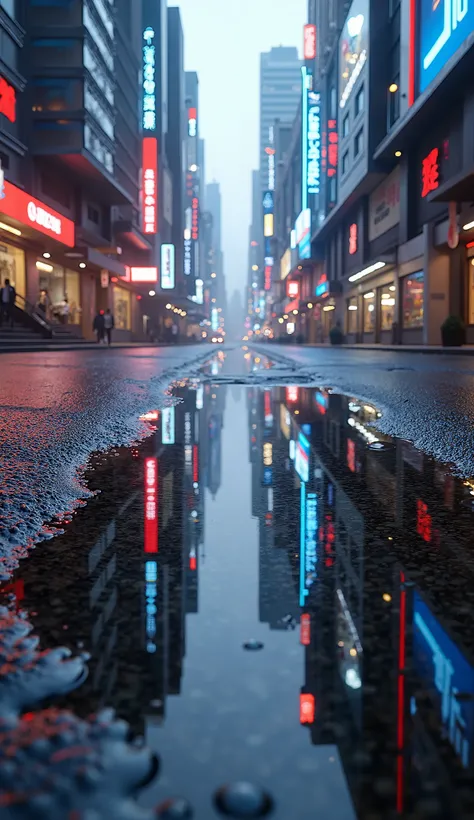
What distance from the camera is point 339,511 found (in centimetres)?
232

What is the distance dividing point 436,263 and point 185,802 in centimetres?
2755

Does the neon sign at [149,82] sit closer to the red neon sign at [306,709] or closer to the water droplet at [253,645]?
the water droplet at [253,645]

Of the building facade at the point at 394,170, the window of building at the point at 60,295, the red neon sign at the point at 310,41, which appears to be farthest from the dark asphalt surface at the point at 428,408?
the red neon sign at the point at 310,41

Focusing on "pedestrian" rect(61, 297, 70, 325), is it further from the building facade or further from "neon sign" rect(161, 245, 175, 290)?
"neon sign" rect(161, 245, 175, 290)

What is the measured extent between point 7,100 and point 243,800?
98.3 ft

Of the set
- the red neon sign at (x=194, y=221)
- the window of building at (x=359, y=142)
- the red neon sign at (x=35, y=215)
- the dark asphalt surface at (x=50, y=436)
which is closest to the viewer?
the dark asphalt surface at (x=50, y=436)

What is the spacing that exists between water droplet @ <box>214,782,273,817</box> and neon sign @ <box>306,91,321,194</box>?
181ft

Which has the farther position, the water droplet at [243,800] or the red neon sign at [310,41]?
the red neon sign at [310,41]

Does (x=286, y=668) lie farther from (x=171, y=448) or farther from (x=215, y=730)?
(x=171, y=448)

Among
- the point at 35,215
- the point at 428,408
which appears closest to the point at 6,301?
the point at 35,215

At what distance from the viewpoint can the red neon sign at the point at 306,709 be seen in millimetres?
953

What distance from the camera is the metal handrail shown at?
88.9ft

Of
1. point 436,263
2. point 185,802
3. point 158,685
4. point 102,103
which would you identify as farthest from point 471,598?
point 102,103

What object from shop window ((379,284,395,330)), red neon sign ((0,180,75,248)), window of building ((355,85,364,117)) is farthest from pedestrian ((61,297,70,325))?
window of building ((355,85,364,117))
